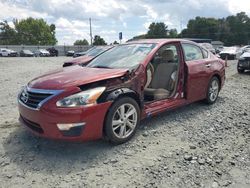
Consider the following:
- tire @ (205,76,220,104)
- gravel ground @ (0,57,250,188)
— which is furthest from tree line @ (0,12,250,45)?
gravel ground @ (0,57,250,188)

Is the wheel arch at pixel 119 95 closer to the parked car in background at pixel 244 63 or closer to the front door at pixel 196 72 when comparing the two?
the front door at pixel 196 72

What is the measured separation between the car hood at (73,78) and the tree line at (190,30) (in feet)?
284

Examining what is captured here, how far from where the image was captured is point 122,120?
4355 millimetres

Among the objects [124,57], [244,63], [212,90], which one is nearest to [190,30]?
[244,63]

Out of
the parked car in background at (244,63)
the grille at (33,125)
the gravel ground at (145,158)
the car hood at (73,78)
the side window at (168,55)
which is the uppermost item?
the side window at (168,55)

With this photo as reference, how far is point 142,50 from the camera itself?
5203 millimetres

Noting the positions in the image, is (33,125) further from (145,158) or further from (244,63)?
(244,63)

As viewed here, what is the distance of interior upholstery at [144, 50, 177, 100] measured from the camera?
18.0ft

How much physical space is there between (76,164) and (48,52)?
47.9 metres

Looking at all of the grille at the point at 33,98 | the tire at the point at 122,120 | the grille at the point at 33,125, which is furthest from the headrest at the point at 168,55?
the grille at the point at 33,125

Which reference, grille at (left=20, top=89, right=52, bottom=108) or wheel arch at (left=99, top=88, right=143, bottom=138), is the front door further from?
grille at (left=20, top=89, right=52, bottom=108)

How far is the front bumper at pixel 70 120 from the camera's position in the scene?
385 centimetres

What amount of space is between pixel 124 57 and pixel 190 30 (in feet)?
324

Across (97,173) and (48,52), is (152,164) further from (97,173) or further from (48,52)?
(48,52)
